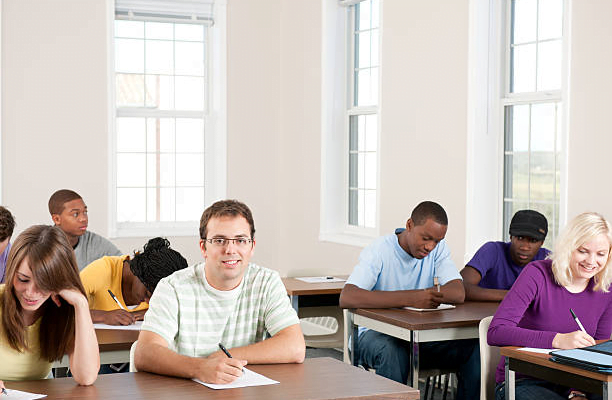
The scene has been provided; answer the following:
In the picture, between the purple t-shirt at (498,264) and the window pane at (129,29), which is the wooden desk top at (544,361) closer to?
the purple t-shirt at (498,264)

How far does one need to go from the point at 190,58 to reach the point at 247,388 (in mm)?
5625

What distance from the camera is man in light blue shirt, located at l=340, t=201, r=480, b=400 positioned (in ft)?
13.6

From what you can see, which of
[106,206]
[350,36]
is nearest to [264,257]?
[106,206]

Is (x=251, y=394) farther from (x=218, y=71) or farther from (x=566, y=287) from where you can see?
(x=218, y=71)

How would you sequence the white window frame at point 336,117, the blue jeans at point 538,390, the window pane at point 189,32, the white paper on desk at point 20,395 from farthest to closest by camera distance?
the window pane at point 189,32 < the white window frame at point 336,117 < the blue jeans at point 538,390 < the white paper on desk at point 20,395

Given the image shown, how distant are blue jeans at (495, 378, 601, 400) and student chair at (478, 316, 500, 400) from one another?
169 millimetres

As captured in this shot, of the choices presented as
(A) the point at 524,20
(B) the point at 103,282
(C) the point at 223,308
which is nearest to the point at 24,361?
(C) the point at 223,308

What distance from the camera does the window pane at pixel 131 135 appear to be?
24.7ft

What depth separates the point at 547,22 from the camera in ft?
16.2

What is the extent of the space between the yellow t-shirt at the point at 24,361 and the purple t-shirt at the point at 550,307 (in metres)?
1.65

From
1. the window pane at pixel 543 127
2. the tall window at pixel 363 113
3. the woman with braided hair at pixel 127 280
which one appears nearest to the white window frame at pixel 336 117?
the tall window at pixel 363 113

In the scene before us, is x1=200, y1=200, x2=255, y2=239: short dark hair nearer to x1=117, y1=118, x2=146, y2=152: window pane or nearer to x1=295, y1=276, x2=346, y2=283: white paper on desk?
x1=295, y1=276, x2=346, y2=283: white paper on desk

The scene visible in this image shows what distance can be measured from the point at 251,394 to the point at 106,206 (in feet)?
17.0

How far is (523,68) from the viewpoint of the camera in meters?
5.15
